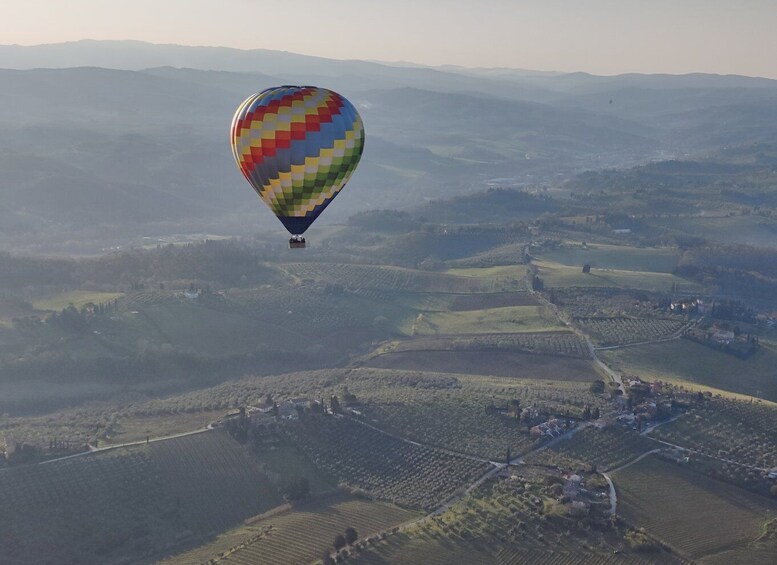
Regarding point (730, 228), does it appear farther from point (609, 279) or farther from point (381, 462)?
point (381, 462)

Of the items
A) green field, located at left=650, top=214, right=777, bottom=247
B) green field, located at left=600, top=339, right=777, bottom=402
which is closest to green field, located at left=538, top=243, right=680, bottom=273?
green field, located at left=650, top=214, right=777, bottom=247

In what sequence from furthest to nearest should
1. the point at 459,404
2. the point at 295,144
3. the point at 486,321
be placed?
1. the point at 486,321
2. the point at 459,404
3. the point at 295,144

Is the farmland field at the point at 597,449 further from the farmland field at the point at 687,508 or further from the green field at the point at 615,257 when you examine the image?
the green field at the point at 615,257

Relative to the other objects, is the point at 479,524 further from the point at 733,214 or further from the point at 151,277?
the point at 733,214

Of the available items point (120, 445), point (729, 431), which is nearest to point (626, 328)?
point (729, 431)

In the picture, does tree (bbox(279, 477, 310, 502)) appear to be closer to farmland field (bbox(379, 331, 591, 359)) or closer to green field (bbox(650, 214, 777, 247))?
farmland field (bbox(379, 331, 591, 359))

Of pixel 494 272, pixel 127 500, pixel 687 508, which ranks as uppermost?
pixel 494 272

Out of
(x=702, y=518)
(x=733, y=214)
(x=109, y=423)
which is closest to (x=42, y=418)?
(x=109, y=423)
